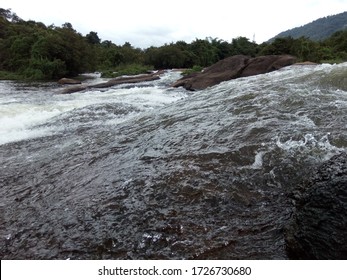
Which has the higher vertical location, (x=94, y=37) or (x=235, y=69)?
(x=94, y=37)

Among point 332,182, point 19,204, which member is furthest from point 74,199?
point 332,182

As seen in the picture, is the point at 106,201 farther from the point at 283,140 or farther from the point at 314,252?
the point at 283,140

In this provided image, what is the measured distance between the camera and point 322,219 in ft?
7.66

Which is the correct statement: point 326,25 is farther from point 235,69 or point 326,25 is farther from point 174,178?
point 174,178

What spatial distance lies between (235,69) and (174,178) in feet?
40.8

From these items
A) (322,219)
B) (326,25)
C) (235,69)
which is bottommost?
(322,219)

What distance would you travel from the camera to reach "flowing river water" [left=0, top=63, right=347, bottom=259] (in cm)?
272

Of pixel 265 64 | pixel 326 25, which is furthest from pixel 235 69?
pixel 326 25

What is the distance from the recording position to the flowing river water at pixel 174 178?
2.72 meters

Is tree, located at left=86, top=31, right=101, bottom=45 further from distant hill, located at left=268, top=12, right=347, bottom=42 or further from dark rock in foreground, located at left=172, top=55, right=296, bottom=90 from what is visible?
distant hill, located at left=268, top=12, right=347, bottom=42

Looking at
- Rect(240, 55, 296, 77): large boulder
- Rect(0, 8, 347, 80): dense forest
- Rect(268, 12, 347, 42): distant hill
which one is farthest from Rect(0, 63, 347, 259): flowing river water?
Rect(268, 12, 347, 42): distant hill

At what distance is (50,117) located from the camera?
8.59 m

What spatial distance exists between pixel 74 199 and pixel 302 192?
2.38 meters

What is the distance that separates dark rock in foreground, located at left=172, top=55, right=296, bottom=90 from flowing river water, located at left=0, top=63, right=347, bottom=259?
803cm
